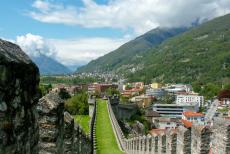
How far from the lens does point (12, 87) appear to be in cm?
344

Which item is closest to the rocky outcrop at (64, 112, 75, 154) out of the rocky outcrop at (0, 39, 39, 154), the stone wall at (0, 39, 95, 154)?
the stone wall at (0, 39, 95, 154)

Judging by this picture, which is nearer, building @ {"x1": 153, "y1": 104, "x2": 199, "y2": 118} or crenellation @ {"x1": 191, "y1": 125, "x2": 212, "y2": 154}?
crenellation @ {"x1": 191, "y1": 125, "x2": 212, "y2": 154}

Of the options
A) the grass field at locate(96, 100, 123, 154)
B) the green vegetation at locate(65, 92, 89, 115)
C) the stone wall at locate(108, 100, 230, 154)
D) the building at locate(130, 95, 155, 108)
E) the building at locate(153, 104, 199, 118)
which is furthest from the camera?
the building at locate(130, 95, 155, 108)

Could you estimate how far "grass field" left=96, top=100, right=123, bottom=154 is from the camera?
31400 millimetres

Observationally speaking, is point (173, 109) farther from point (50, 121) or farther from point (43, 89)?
point (50, 121)

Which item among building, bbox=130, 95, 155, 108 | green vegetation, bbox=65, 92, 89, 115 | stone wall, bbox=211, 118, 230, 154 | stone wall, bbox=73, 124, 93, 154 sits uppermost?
stone wall, bbox=211, 118, 230, 154

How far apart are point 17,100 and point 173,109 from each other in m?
178

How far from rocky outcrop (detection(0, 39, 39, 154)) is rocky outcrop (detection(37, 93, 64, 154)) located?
4.13ft

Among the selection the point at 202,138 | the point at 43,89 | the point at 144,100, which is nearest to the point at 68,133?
the point at 202,138

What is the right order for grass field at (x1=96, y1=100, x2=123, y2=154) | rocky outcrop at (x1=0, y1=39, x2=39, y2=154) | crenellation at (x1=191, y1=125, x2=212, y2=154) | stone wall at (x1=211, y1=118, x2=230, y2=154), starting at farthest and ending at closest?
1. grass field at (x1=96, y1=100, x2=123, y2=154)
2. crenellation at (x1=191, y1=125, x2=212, y2=154)
3. stone wall at (x1=211, y1=118, x2=230, y2=154)
4. rocky outcrop at (x1=0, y1=39, x2=39, y2=154)

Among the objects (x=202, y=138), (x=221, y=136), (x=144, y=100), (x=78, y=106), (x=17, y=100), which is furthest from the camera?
(x=144, y=100)

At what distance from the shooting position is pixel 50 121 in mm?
5645

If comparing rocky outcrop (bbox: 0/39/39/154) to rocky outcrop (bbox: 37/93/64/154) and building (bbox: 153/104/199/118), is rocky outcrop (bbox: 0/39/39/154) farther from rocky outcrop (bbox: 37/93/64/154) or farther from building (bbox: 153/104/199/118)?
building (bbox: 153/104/199/118)

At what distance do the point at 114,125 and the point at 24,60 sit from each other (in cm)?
3935
